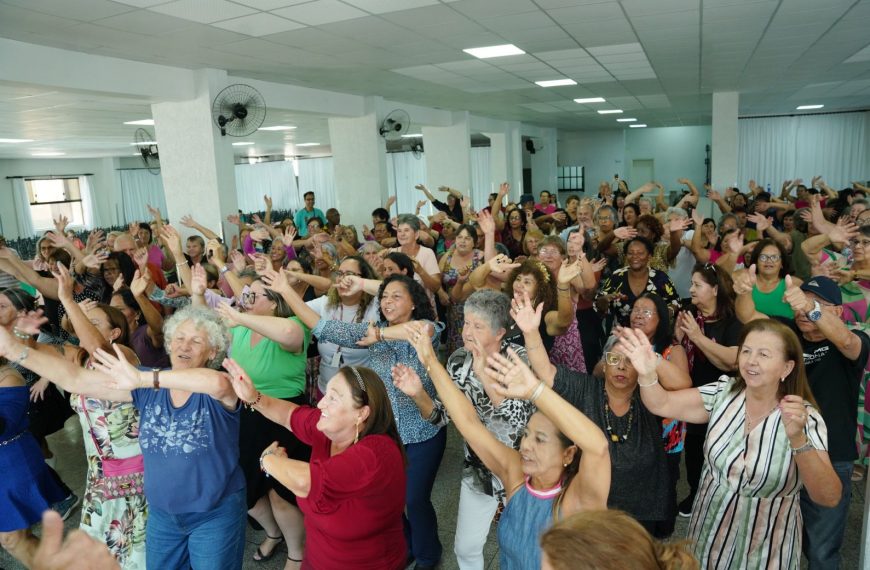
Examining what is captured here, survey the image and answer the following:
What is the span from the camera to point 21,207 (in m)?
18.4

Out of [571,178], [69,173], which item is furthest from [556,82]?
[69,173]

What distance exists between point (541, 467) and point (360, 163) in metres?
8.21

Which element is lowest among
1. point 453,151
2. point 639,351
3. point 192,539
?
point 192,539

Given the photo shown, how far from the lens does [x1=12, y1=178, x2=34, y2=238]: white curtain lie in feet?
59.9

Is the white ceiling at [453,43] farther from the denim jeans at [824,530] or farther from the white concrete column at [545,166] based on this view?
the white concrete column at [545,166]

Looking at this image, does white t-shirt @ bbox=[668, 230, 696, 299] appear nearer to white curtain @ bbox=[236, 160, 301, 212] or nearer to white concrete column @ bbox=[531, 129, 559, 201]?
white concrete column @ bbox=[531, 129, 559, 201]

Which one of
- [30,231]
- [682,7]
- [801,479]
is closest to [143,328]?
[801,479]

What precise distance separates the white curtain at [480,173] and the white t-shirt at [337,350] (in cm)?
1615

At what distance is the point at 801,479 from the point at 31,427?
366 cm

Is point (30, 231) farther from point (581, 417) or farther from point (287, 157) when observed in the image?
point (581, 417)

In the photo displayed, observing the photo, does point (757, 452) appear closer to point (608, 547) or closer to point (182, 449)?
point (608, 547)

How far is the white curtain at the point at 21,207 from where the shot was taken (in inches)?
719

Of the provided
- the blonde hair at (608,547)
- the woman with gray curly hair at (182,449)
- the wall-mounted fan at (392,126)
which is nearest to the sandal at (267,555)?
the woman with gray curly hair at (182,449)

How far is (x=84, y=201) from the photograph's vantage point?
2077 centimetres
